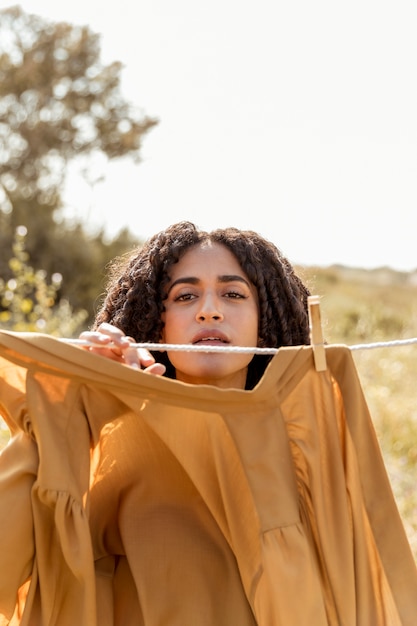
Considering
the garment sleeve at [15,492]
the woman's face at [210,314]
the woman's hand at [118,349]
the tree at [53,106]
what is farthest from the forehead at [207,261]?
the tree at [53,106]

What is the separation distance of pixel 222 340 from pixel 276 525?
615 mm

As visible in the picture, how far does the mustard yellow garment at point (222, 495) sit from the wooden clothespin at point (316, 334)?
2 cm

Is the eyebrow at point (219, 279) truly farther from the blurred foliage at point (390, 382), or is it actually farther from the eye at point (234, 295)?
the blurred foliage at point (390, 382)

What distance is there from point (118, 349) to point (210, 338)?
396 mm

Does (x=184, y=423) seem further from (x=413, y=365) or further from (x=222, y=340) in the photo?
(x=413, y=365)

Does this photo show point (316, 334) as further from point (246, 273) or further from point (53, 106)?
point (53, 106)

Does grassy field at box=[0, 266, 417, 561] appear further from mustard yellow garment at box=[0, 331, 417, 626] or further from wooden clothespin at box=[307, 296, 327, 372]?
mustard yellow garment at box=[0, 331, 417, 626]

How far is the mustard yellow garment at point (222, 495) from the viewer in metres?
1.79

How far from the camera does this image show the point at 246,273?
251 cm

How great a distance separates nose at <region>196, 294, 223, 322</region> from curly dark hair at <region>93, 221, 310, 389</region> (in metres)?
0.19

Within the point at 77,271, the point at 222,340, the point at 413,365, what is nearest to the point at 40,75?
the point at 77,271

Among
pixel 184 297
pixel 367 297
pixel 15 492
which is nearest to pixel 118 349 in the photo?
pixel 15 492

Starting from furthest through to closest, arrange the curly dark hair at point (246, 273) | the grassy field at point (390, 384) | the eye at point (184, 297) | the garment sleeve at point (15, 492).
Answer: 1. the grassy field at point (390, 384)
2. the curly dark hair at point (246, 273)
3. the eye at point (184, 297)
4. the garment sleeve at point (15, 492)

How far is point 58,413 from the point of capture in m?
1.85
